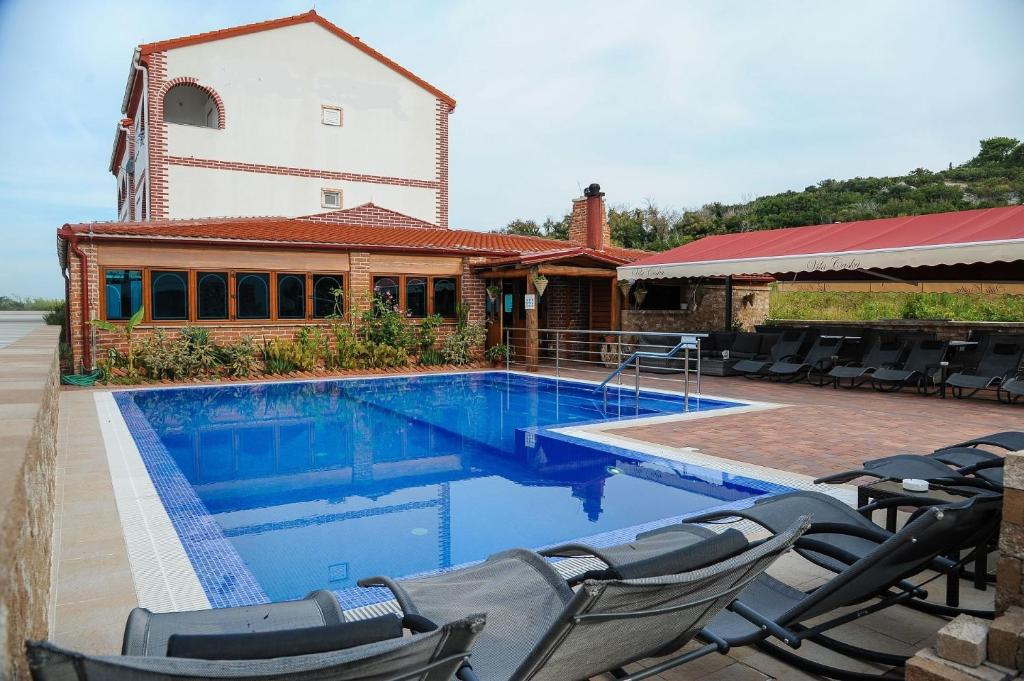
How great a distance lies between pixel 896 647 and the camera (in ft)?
10.5

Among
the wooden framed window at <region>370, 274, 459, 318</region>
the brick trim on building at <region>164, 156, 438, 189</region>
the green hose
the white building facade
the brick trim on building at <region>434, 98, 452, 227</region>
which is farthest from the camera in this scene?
Result: the brick trim on building at <region>434, 98, 452, 227</region>

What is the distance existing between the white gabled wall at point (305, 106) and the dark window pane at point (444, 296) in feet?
25.9

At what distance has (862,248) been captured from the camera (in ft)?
44.3

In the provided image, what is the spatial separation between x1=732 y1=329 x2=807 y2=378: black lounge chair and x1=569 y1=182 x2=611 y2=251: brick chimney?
251 inches

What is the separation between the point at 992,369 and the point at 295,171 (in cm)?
1953

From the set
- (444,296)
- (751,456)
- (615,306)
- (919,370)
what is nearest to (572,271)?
(615,306)

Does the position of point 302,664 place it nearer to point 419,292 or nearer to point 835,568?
point 835,568

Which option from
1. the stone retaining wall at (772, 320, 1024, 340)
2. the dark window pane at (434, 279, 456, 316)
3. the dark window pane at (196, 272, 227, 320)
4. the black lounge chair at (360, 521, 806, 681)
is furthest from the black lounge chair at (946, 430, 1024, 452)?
the dark window pane at (196, 272, 227, 320)

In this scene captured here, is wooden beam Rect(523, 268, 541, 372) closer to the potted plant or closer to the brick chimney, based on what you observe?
the potted plant

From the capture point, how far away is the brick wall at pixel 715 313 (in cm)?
2002

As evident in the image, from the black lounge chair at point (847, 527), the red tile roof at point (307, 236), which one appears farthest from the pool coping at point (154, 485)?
the red tile roof at point (307, 236)

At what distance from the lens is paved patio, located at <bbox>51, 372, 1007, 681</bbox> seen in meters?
3.30

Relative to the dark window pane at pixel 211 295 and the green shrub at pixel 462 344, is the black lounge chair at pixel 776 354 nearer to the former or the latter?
the green shrub at pixel 462 344

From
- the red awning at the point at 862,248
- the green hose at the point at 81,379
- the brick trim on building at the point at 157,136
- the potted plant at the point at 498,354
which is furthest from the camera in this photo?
the brick trim on building at the point at 157,136
